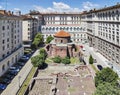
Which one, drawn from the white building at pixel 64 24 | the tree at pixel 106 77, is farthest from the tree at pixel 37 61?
the white building at pixel 64 24

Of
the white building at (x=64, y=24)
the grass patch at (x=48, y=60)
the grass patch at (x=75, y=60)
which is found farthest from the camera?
the white building at (x=64, y=24)

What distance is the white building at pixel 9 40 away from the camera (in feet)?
192

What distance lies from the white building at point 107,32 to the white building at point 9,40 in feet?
124

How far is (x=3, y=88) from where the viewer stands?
46.8 meters

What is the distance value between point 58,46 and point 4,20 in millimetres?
27201

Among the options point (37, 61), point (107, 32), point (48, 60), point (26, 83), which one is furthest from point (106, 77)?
point (107, 32)

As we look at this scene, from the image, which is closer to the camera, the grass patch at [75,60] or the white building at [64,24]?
the grass patch at [75,60]

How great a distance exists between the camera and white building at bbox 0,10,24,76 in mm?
58500

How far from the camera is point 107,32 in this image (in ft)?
260

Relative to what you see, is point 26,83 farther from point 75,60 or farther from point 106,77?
point 75,60

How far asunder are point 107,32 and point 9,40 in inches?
1614

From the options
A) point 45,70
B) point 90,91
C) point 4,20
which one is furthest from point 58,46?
point 90,91

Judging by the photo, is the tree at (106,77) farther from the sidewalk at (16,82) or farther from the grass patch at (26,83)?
the sidewalk at (16,82)

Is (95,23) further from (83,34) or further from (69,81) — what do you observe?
(69,81)
